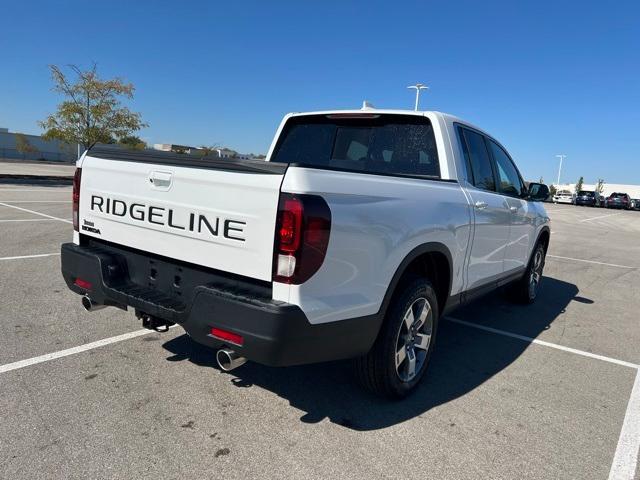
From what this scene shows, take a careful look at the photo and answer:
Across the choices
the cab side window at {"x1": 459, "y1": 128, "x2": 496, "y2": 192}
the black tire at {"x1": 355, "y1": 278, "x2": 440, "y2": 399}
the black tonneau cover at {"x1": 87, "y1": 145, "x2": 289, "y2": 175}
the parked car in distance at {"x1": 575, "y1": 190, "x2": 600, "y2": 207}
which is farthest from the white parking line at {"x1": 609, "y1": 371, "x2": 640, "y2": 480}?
the parked car in distance at {"x1": 575, "y1": 190, "x2": 600, "y2": 207}

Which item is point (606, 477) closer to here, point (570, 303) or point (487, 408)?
point (487, 408)

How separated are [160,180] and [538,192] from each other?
4.54 meters

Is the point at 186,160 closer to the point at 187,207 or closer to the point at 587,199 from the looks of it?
the point at 187,207

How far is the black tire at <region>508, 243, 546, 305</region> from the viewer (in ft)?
19.1

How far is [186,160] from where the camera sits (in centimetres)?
266

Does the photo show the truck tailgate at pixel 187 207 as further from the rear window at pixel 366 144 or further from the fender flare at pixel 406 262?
the rear window at pixel 366 144

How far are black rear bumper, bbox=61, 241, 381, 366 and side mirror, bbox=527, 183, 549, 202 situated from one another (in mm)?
3671

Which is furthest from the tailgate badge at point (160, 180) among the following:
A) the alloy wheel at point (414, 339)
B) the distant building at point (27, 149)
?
the distant building at point (27, 149)

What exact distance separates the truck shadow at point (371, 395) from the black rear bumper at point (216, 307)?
23.1 inches

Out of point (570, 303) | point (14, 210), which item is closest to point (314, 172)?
point (570, 303)

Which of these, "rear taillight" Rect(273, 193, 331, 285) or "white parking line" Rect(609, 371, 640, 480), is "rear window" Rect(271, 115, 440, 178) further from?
"white parking line" Rect(609, 371, 640, 480)

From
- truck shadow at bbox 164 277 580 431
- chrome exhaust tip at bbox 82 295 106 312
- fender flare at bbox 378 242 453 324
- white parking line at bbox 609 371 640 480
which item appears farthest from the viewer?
chrome exhaust tip at bbox 82 295 106 312

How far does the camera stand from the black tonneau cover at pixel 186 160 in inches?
92.4

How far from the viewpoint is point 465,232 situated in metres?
3.59
